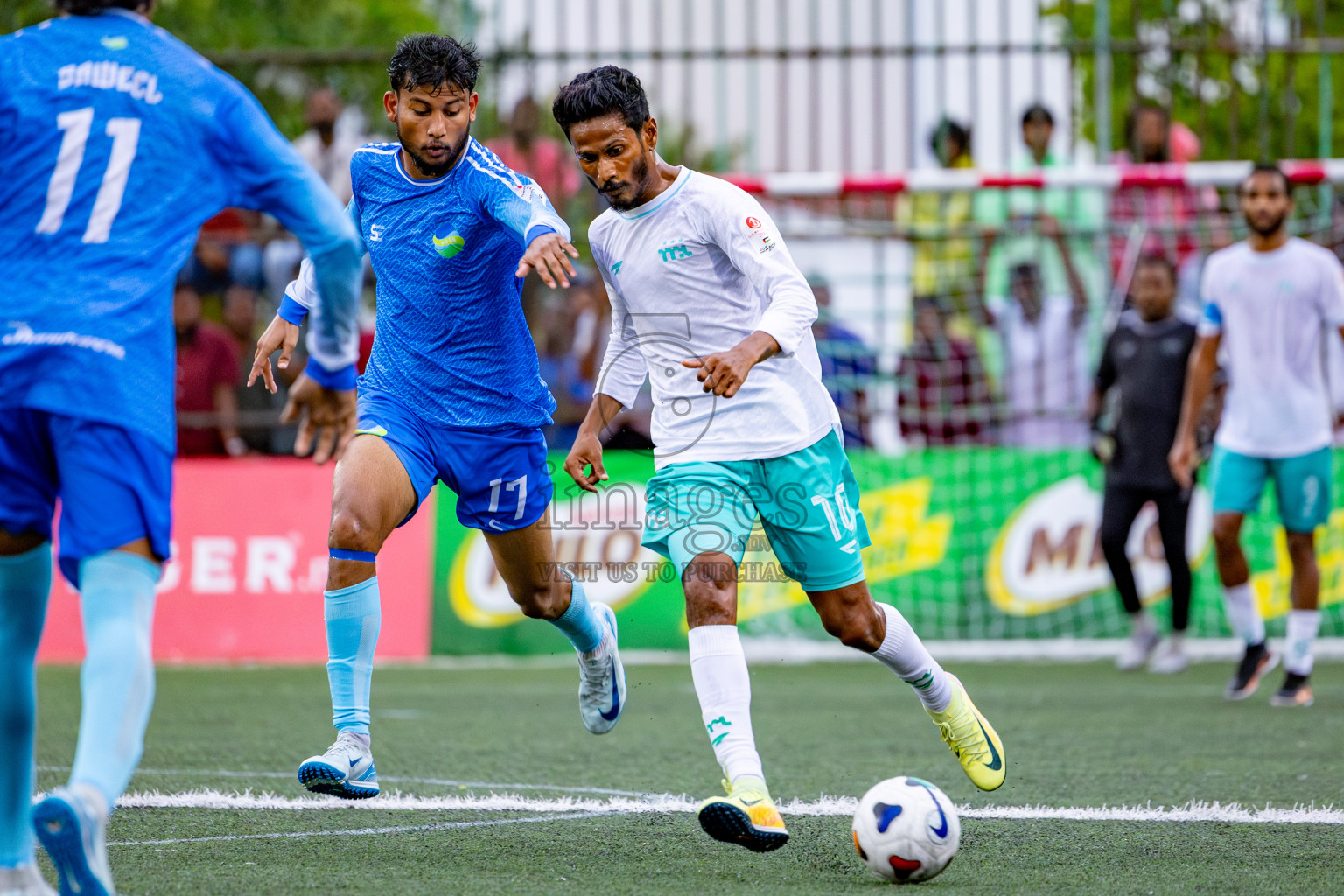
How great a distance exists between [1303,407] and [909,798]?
511 centimetres

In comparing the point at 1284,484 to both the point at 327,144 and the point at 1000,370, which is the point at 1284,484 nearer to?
the point at 1000,370

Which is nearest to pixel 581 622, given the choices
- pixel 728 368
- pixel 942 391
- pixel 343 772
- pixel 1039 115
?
pixel 343 772

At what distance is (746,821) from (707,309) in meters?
1.63

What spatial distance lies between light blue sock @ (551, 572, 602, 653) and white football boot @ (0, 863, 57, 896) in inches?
100

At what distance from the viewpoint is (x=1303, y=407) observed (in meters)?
8.26

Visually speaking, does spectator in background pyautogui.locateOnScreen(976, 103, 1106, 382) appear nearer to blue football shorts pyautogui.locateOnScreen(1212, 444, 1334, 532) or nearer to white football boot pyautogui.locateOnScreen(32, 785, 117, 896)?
blue football shorts pyautogui.locateOnScreen(1212, 444, 1334, 532)

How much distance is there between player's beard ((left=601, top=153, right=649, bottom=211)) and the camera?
4.76 metres

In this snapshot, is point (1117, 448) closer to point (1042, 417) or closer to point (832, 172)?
point (1042, 417)

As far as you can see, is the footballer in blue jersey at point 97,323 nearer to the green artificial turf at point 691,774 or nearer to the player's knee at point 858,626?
the green artificial turf at point 691,774

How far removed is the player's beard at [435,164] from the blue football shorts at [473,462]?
744 mm

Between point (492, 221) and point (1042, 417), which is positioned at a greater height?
point (492, 221)

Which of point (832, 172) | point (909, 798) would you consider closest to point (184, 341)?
point (832, 172)

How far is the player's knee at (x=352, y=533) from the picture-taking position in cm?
491

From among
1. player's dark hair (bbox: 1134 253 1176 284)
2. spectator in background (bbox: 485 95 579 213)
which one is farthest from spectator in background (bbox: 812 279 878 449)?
player's dark hair (bbox: 1134 253 1176 284)
